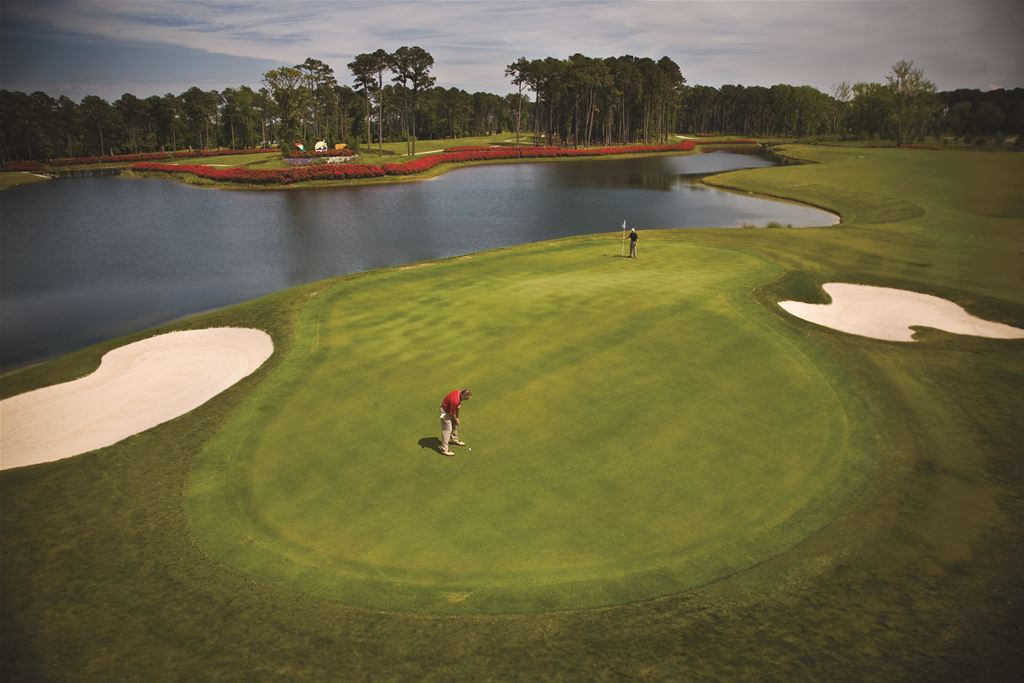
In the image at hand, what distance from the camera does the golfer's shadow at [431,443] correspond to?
14.4 meters

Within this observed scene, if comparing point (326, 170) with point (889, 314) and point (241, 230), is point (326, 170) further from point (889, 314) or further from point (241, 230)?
point (889, 314)

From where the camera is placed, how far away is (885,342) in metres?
22.3

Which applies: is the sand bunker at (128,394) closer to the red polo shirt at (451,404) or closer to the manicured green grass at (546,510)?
the manicured green grass at (546,510)

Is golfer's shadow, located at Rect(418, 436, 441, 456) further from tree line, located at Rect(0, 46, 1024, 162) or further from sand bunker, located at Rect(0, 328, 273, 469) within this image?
tree line, located at Rect(0, 46, 1024, 162)

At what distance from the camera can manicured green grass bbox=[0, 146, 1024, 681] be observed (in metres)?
9.19

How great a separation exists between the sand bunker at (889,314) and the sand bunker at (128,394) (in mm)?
23860

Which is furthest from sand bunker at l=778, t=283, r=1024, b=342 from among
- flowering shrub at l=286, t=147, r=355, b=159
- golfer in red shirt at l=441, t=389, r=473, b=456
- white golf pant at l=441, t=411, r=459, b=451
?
flowering shrub at l=286, t=147, r=355, b=159

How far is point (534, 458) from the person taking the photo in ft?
45.8

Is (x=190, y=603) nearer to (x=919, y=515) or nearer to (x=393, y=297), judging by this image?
(x=919, y=515)

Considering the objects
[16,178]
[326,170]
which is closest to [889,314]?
[326,170]

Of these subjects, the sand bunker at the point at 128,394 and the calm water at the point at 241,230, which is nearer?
the sand bunker at the point at 128,394

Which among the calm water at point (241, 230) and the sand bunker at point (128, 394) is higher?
the calm water at point (241, 230)

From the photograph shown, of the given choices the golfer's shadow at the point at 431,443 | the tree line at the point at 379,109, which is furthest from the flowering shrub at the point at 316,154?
the golfer's shadow at the point at 431,443

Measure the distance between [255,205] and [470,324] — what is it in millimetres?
59861
